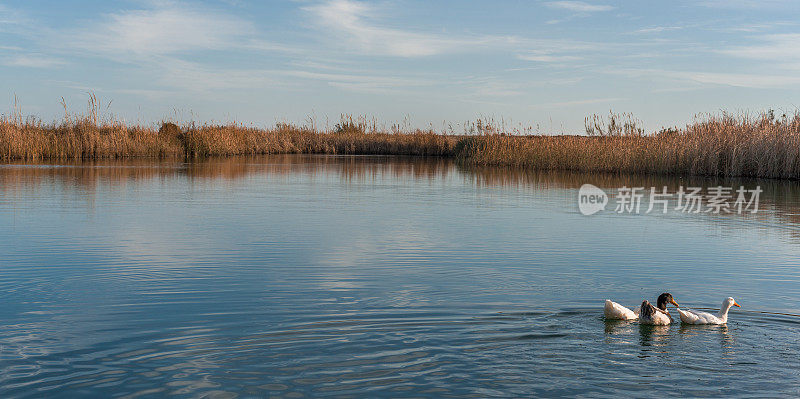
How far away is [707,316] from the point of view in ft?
15.8

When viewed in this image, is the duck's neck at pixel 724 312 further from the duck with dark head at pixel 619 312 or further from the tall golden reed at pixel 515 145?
the tall golden reed at pixel 515 145

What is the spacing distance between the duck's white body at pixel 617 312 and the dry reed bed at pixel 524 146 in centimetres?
1695

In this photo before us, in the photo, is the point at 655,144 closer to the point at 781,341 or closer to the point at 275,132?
the point at 781,341

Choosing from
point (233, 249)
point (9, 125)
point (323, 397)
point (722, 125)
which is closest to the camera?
point (323, 397)

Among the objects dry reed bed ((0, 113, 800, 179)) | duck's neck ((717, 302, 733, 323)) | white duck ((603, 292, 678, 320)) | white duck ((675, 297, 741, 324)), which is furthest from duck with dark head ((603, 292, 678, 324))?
dry reed bed ((0, 113, 800, 179))

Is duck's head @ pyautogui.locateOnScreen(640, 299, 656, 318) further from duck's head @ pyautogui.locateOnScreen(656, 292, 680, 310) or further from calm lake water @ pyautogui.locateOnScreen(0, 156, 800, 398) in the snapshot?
duck's head @ pyautogui.locateOnScreen(656, 292, 680, 310)

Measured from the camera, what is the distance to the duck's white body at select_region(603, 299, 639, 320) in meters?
4.75

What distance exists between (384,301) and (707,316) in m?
2.18

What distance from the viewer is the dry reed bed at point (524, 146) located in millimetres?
20688

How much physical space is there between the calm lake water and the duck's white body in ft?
0.28

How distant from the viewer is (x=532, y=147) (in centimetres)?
2667

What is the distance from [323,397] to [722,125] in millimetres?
21080

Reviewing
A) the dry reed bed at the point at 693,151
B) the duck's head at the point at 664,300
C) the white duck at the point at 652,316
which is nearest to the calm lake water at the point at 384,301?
the white duck at the point at 652,316

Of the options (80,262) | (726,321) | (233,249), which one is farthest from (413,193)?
(726,321)
